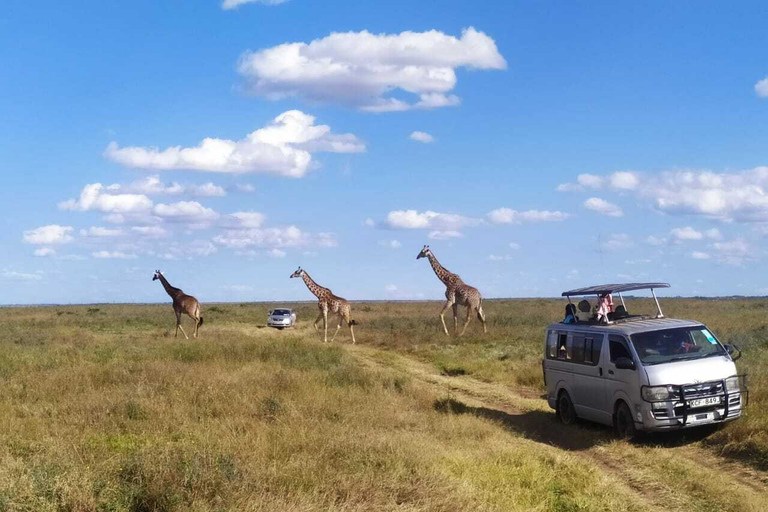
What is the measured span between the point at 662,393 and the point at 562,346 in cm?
321

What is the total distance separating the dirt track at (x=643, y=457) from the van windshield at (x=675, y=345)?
1328mm

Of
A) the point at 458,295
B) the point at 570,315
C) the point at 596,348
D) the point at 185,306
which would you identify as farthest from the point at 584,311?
the point at 185,306

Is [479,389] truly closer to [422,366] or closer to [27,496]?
[422,366]

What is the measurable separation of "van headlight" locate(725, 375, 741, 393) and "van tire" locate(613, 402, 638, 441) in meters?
1.55

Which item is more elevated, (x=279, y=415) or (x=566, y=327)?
(x=566, y=327)

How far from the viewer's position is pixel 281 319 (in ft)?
159

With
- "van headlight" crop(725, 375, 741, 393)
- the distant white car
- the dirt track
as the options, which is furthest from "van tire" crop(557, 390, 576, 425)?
the distant white car

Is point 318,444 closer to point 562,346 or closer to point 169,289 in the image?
point 562,346

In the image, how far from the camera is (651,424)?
12.0 m

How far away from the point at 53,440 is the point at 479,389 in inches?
Result: 453

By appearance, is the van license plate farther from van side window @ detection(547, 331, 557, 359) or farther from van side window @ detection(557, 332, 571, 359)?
van side window @ detection(547, 331, 557, 359)

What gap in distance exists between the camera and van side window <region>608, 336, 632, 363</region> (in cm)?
1284

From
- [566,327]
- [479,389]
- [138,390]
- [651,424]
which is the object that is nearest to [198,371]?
[138,390]

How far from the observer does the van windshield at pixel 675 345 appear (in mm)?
12633
